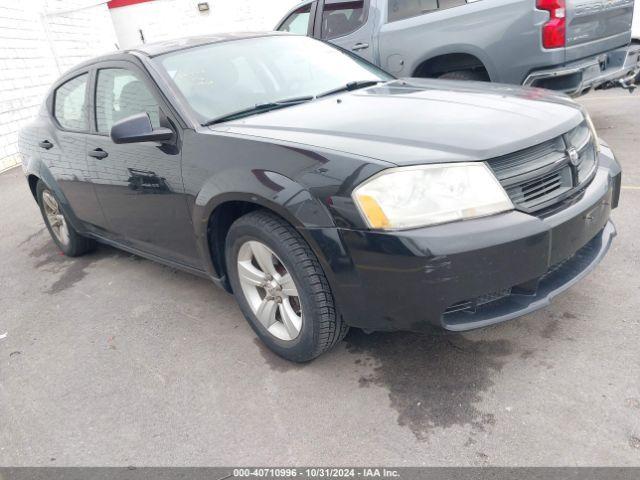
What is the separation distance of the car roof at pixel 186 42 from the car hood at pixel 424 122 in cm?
87

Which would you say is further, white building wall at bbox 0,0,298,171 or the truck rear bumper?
white building wall at bbox 0,0,298,171

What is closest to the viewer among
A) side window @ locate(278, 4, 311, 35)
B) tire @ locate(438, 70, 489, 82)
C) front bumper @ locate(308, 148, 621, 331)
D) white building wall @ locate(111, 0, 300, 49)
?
front bumper @ locate(308, 148, 621, 331)

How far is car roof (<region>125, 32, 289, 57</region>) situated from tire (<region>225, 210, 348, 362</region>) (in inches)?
54.2

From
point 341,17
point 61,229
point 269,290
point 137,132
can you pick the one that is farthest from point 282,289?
point 341,17

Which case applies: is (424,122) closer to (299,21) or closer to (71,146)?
(71,146)

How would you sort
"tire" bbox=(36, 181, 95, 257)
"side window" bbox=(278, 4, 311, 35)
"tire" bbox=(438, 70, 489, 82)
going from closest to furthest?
"tire" bbox=(36, 181, 95, 257) < "tire" bbox=(438, 70, 489, 82) < "side window" bbox=(278, 4, 311, 35)

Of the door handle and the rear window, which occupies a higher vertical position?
the rear window

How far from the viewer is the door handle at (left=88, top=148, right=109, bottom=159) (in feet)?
11.5

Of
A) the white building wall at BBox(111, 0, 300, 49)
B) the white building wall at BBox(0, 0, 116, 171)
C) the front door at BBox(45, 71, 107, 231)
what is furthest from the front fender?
the white building wall at BBox(111, 0, 300, 49)

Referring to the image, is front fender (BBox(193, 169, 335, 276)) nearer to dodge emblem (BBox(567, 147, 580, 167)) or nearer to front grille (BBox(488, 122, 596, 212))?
front grille (BBox(488, 122, 596, 212))

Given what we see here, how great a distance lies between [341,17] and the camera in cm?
664

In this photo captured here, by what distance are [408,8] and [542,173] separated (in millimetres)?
4434

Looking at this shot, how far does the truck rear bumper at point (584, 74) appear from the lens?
16.9 ft

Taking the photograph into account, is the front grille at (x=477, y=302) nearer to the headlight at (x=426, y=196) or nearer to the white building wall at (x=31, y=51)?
the headlight at (x=426, y=196)
